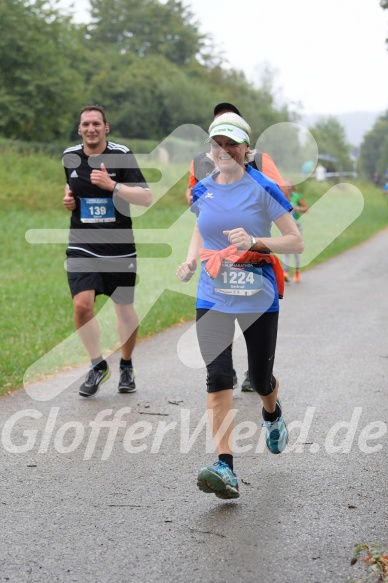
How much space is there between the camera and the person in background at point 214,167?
6.25 m

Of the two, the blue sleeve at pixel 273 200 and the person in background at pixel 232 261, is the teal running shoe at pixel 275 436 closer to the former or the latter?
the person in background at pixel 232 261

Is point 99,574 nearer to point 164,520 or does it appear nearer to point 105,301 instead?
point 164,520

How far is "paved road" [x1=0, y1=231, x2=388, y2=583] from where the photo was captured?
396 cm

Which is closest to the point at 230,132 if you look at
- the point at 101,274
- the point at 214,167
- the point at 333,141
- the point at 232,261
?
the point at 232,261

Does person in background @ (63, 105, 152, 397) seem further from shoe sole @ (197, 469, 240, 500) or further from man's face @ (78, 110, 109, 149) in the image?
shoe sole @ (197, 469, 240, 500)

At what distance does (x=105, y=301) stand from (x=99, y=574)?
9.58 meters

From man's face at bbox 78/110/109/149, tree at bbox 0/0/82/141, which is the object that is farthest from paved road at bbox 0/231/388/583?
tree at bbox 0/0/82/141

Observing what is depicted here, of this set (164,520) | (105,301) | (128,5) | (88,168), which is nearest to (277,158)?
(105,301)

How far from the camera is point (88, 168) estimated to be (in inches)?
284

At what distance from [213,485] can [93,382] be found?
2872 mm

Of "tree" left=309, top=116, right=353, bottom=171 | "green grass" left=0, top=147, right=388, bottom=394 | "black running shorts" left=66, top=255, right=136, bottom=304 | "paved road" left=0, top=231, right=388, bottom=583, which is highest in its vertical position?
"black running shorts" left=66, top=255, right=136, bottom=304

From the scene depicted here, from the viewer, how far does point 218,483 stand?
4672mm

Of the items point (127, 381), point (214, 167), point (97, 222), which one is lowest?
point (127, 381)

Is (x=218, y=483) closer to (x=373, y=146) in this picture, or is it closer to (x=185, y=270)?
(x=185, y=270)
